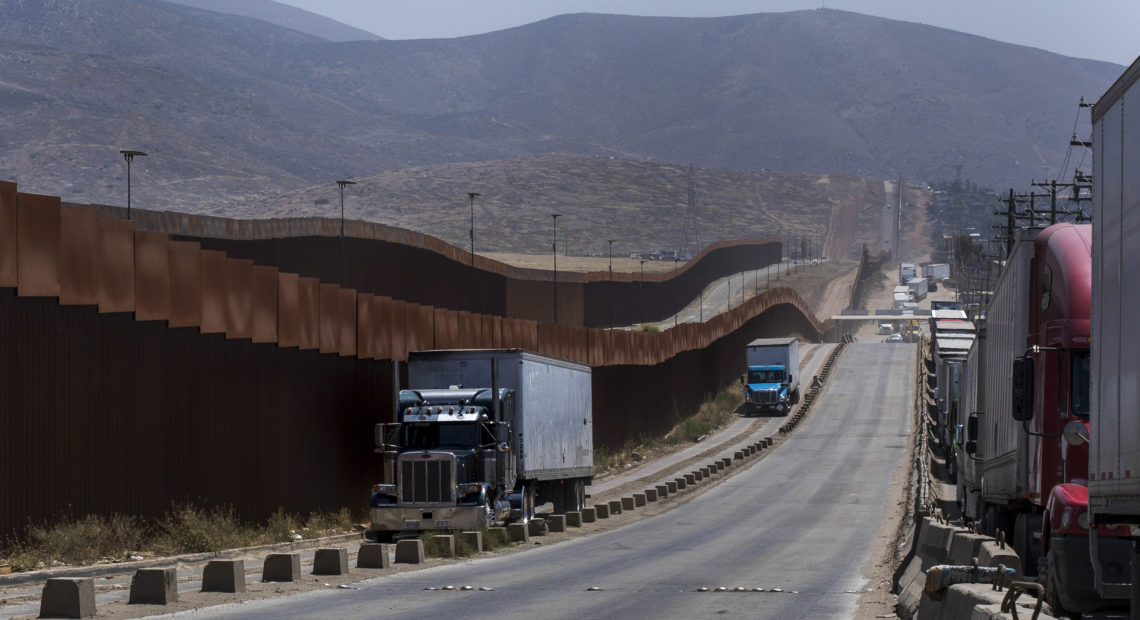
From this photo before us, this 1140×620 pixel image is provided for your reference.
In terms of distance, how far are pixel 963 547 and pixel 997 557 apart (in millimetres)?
3334

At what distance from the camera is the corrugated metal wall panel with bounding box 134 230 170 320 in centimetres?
2819

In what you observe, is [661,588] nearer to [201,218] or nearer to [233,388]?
[233,388]

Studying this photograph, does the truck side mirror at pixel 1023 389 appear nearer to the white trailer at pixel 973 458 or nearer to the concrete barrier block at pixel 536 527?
the white trailer at pixel 973 458

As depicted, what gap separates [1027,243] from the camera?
773 inches

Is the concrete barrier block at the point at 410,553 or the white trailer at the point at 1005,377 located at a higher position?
the white trailer at the point at 1005,377

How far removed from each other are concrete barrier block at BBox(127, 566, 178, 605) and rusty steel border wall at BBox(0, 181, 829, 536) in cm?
631

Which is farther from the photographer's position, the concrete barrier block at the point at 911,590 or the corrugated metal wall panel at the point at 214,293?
the corrugated metal wall panel at the point at 214,293

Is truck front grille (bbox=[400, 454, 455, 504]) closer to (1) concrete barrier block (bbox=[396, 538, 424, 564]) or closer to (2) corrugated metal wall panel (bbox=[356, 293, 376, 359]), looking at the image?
(1) concrete barrier block (bbox=[396, 538, 424, 564])

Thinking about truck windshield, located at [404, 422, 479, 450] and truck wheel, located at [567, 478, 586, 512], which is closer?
truck windshield, located at [404, 422, 479, 450]

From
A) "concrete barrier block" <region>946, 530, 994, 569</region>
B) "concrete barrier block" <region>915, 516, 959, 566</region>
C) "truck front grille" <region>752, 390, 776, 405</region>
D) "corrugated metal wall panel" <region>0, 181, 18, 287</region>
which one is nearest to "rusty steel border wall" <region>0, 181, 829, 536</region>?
"corrugated metal wall panel" <region>0, 181, 18, 287</region>

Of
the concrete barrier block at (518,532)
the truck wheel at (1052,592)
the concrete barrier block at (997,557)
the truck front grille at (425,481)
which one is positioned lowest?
the concrete barrier block at (518,532)

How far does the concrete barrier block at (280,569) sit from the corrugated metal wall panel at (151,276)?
23.1 feet

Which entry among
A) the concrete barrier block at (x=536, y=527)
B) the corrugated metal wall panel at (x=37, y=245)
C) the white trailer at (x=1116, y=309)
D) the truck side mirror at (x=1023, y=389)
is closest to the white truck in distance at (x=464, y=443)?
the concrete barrier block at (x=536, y=527)

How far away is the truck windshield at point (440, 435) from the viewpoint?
3234 cm
